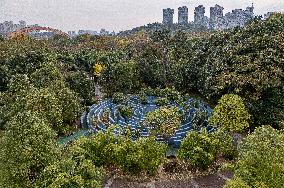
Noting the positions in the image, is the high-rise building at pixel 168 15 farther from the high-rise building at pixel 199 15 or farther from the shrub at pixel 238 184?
the shrub at pixel 238 184

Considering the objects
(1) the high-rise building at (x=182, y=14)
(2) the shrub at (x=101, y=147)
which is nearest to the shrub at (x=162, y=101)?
(2) the shrub at (x=101, y=147)

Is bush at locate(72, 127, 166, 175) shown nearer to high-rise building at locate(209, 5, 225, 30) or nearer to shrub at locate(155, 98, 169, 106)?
shrub at locate(155, 98, 169, 106)

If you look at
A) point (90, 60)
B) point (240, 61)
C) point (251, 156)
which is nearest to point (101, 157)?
point (251, 156)

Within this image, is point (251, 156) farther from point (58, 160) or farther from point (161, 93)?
point (161, 93)

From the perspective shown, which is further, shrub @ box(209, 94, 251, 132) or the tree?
shrub @ box(209, 94, 251, 132)

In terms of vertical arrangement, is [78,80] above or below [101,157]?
above

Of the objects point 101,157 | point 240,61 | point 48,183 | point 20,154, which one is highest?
point 240,61

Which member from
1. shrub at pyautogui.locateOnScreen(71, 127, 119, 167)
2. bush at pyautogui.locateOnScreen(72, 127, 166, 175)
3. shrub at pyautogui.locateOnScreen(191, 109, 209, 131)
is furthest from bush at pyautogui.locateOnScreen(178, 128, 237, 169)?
shrub at pyautogui.locateOnScreen(191, 109, 209, 131)
